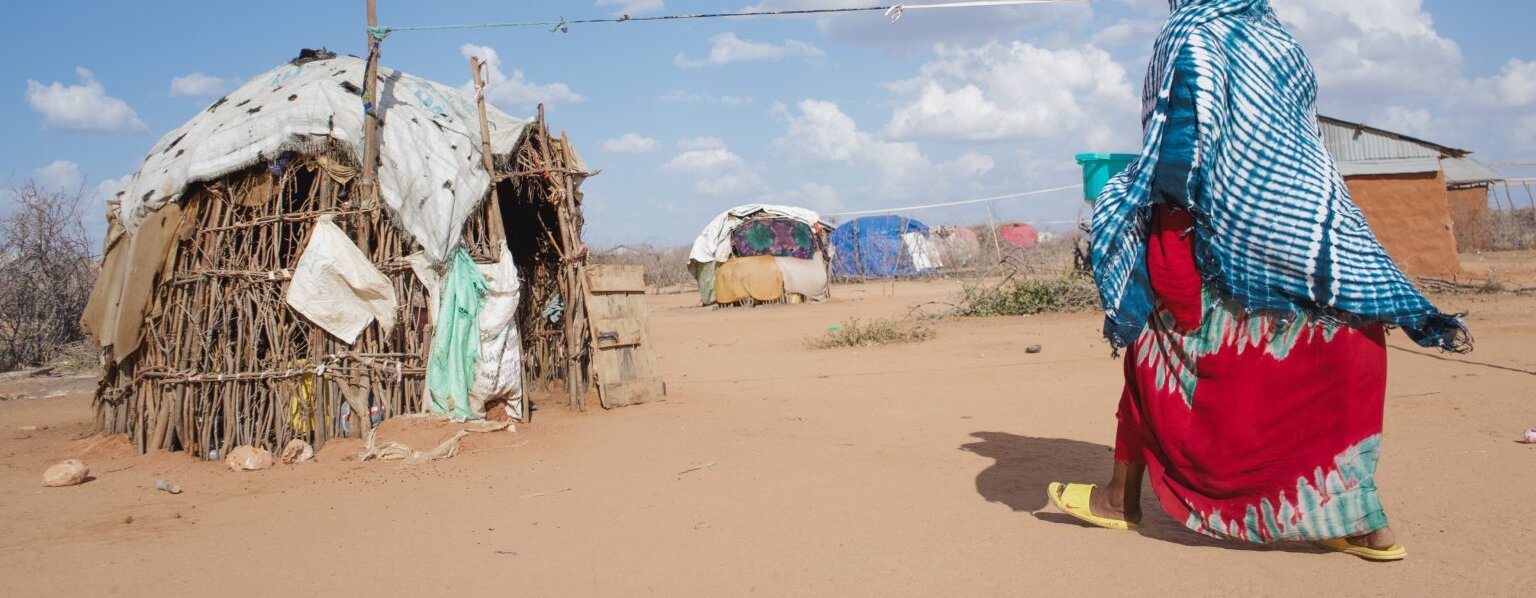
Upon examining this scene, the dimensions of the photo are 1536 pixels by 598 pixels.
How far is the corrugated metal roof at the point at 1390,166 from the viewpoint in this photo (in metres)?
15.6

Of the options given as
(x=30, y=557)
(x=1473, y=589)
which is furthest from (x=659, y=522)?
(x=1473, y=589)

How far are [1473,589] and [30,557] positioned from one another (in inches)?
203

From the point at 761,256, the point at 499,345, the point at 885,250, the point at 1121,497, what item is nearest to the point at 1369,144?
the point at 761,256

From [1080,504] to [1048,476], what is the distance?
102cm

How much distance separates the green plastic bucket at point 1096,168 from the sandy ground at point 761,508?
2.83m

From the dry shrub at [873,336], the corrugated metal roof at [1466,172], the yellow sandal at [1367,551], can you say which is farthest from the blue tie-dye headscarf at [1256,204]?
the corrugated metal roof at [1466,172]

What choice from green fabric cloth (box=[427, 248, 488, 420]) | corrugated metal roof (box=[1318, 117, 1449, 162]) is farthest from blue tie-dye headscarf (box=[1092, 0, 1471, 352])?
corrugated metal roof (box=[1318, 117, 1449, 162])

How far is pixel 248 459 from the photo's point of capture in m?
6.14

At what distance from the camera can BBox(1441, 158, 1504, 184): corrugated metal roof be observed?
73.7 ft

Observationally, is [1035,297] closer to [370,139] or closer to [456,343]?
[456,343]

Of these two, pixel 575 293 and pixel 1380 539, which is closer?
pixel 1380 539

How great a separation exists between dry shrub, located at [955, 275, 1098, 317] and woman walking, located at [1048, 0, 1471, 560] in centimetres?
992

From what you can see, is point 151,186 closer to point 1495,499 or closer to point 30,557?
point 30,557

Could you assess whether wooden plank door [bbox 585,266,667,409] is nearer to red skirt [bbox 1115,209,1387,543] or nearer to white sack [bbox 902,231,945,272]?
red skirt [bbox 1115,209,1387,543]
